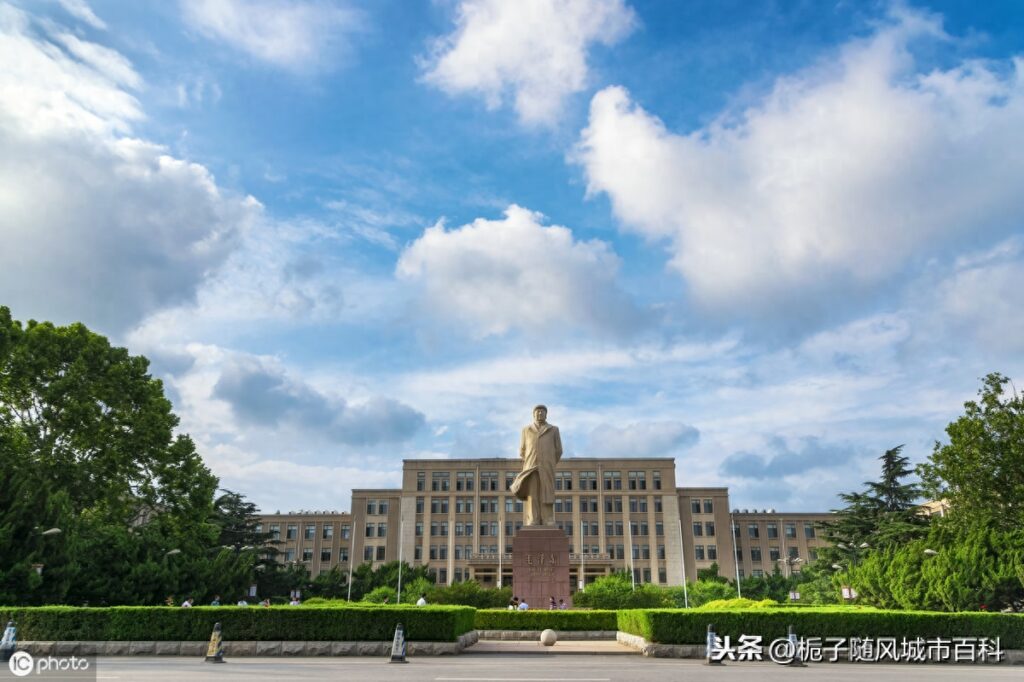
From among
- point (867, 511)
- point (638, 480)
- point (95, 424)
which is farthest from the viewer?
point (638, 480)

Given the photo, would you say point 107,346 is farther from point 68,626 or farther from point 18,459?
point 68,626

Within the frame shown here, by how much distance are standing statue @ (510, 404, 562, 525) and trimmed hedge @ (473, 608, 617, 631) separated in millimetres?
3023

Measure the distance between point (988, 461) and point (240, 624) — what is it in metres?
23.7

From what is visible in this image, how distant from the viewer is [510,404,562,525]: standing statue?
22.1m

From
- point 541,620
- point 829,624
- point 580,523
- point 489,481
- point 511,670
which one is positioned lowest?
point 511,670

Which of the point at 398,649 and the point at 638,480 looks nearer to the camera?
the point at 398,649

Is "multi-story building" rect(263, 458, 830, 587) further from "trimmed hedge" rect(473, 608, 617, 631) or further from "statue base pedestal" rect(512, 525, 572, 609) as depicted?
"trimmed hedge" rect(473, 608, 617, 631)

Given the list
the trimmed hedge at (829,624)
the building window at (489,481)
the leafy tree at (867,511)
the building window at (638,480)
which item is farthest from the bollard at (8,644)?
the building window at (638,480)

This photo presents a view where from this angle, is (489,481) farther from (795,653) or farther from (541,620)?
(795,653)

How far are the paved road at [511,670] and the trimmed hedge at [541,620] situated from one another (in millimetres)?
4348

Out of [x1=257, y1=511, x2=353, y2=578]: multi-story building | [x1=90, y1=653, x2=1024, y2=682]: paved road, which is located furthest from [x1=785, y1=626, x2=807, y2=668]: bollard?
[x1=257, y1=511, x2=353, y2=578]: multi-story building

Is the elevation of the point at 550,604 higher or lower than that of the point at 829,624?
higher

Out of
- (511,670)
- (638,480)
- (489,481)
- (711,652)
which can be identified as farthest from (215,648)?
(638,480)

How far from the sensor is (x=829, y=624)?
49.8 feet
